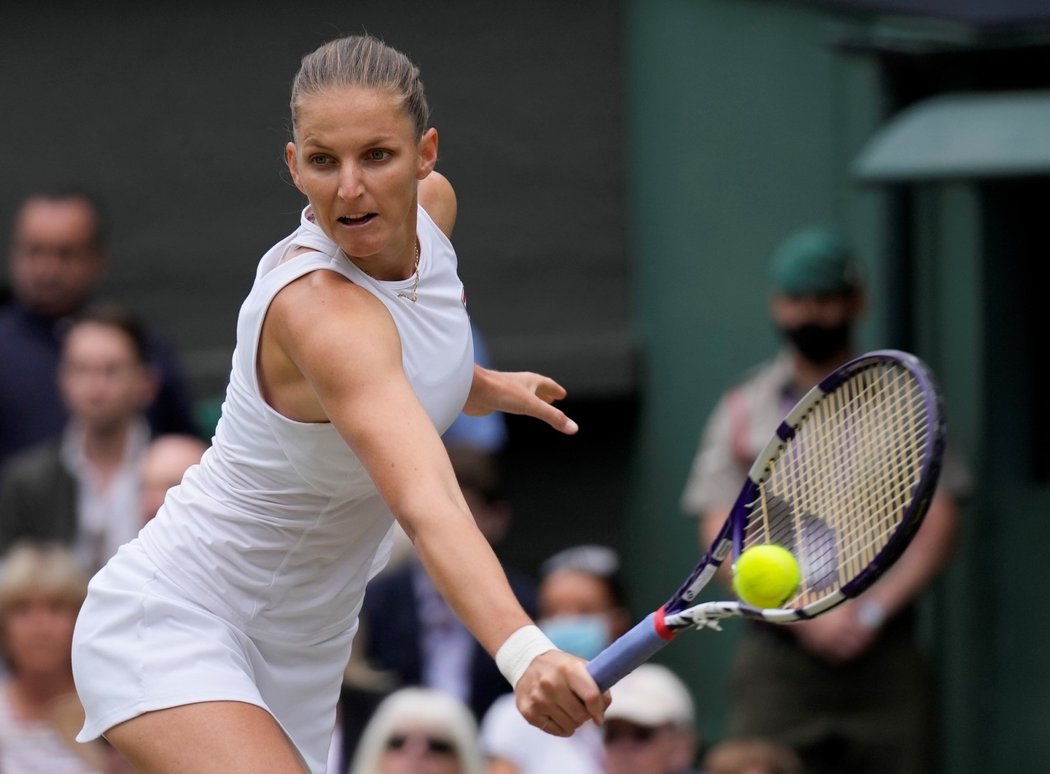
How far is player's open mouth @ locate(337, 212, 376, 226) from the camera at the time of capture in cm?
341

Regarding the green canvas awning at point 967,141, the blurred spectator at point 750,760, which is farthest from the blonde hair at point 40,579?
the green canvas awning at point 967,141

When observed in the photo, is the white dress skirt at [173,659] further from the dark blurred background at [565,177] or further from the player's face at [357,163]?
the dark blurred background at [565,177]

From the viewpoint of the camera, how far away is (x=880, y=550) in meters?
3.34

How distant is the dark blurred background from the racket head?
3202 millimetres

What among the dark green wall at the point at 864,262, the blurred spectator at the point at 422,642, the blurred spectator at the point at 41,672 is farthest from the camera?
the dark green wall at the point at 864,262

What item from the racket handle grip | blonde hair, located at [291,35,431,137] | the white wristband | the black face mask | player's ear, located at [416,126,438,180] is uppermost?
blonde hair, located at [291,35,431,137]

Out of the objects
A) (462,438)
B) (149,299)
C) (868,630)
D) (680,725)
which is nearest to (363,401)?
(680,725)

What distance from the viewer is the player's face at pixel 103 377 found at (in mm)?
6277

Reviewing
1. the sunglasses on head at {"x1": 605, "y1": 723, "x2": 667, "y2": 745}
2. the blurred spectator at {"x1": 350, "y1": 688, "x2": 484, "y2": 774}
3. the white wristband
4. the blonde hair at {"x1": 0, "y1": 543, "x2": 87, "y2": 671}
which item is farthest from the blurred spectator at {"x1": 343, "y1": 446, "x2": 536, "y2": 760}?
the white wristband

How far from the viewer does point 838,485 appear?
143 inches

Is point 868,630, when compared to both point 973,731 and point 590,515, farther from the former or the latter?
point 590,515

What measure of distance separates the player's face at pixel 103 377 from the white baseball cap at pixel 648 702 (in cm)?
171

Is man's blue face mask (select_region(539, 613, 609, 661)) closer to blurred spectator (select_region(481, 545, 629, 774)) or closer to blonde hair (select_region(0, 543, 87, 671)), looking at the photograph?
blurred spectator (select_region(481, 545, 629, 774))

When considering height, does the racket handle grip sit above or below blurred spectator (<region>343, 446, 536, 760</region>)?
above
